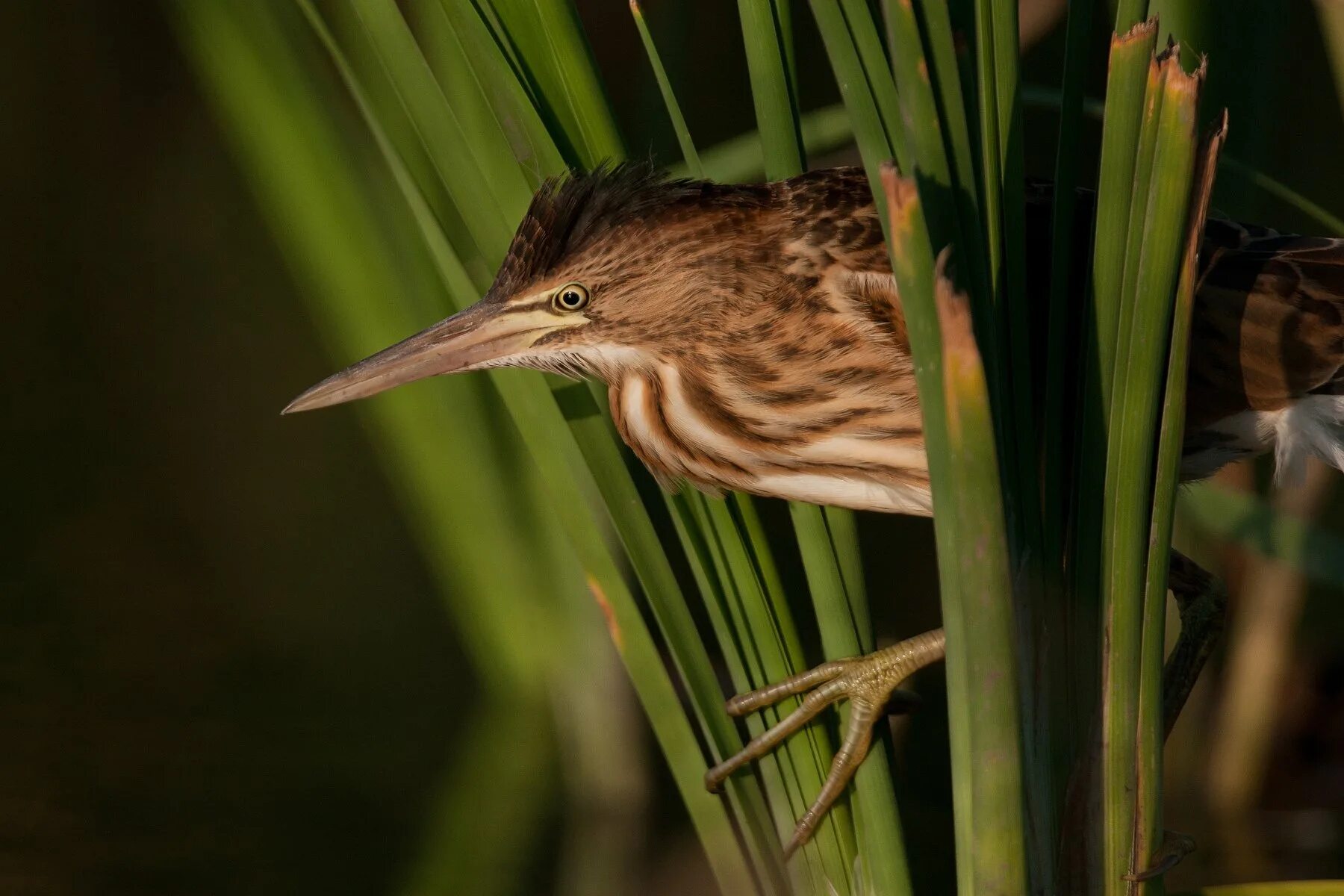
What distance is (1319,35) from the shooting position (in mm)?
1841

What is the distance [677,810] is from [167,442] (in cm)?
102

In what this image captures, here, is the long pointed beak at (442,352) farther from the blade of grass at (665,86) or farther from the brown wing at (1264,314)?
the brown wing at (1264,314)

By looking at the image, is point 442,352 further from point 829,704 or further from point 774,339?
point 829,704

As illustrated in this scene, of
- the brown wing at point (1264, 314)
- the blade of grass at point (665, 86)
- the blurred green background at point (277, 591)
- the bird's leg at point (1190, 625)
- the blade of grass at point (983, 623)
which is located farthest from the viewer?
the blurred green background at point (277, 591)

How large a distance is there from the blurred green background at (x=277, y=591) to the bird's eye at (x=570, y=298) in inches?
17.9

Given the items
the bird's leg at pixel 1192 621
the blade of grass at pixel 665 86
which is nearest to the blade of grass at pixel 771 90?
the blade of grass at pixel 665 86

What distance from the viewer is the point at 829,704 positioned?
3.68 ft

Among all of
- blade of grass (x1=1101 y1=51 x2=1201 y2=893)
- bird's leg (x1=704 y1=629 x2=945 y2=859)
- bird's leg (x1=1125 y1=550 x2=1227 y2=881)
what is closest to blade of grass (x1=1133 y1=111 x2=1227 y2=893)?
blade of grass (x1=1101 y1=51 x2=1201 y2=893)

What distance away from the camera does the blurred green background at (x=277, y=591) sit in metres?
1.59

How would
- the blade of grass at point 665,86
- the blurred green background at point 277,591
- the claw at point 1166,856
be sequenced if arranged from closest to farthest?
the claw at point 1166,856
the blade of grass at point 665,86
the blurred green background at point 277,591

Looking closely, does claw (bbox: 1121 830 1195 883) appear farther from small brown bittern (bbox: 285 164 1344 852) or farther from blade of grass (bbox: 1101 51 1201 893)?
small brown bittern (bbox: 285 164 1344 852)

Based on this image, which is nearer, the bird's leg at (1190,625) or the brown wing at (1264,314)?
the brown wing at (1264,314)

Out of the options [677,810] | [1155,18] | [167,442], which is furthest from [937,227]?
[167,442]

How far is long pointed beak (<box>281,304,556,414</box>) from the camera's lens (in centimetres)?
112
